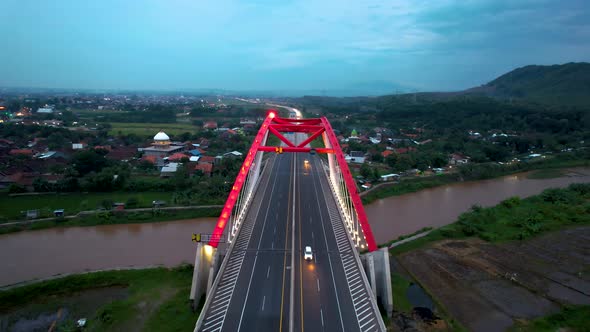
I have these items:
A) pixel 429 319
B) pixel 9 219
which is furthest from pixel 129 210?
pixel 429 319

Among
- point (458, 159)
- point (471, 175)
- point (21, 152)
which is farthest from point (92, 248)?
point (458, 159)

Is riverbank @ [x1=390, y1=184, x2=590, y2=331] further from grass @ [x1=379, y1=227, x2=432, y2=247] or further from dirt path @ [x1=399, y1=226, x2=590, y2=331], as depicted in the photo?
grass @ [x1=379, y1=227, x2=432, y2=247]

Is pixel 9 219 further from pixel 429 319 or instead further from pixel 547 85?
pixel 547 85

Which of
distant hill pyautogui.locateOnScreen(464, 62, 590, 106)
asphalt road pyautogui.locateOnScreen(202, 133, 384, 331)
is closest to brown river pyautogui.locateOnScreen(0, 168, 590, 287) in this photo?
asphalt road pyautogui.locateOnScreen(202, 133, 384, 331)

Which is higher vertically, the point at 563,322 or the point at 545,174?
the point at 545,174

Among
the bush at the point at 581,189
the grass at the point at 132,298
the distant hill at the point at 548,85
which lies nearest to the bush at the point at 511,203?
the bush at the point at 581,189

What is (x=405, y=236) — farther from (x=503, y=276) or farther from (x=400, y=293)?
(x=400, y=293)
